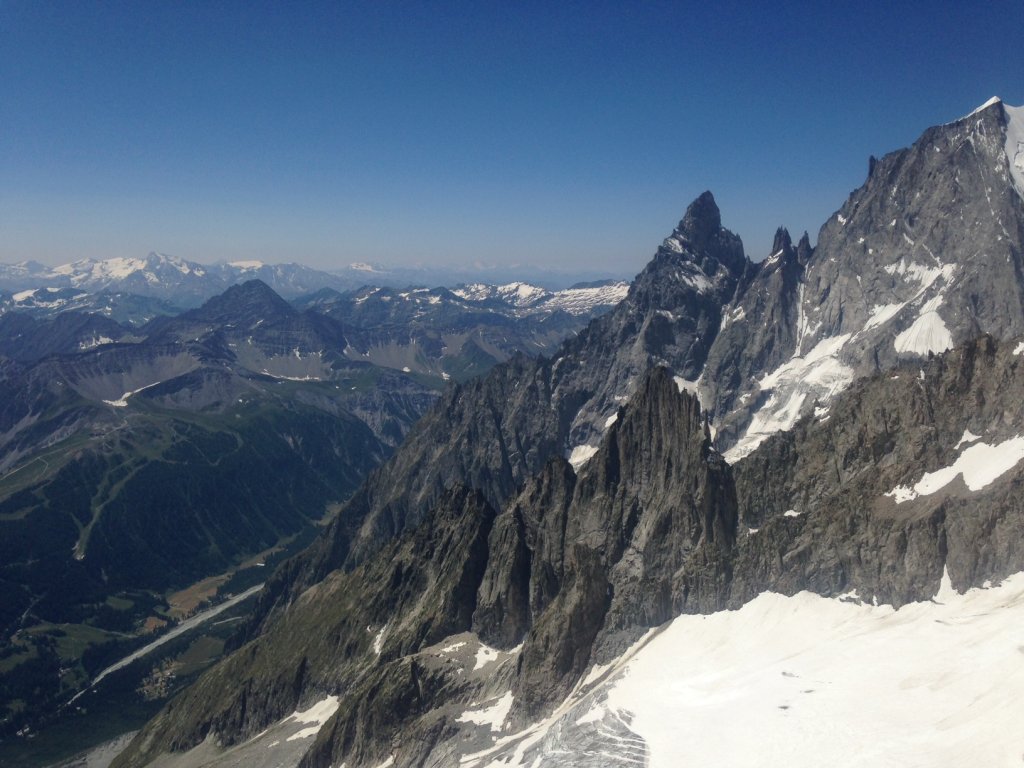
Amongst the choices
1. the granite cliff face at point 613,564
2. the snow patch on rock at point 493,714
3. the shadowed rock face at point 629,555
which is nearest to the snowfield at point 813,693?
the granite cliff face at point 613,564

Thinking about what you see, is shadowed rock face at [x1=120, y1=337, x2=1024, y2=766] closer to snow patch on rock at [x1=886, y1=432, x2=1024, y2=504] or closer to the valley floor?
snow patch on rock at [x1=886, y1=432, x2=1024, y2=504]

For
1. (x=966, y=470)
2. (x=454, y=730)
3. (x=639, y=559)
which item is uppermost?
(x=966, y=470)

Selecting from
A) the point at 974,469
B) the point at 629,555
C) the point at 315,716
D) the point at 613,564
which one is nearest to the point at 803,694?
the point at 974,469

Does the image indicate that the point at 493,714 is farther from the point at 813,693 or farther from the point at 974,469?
the point at 974,469

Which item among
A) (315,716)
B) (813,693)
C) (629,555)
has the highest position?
(629,555)

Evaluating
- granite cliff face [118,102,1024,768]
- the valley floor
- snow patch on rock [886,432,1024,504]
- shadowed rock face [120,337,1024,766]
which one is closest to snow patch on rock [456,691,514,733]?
the valley floor

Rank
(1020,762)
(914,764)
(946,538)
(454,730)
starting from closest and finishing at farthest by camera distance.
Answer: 1. (1020,762)
2. (914,764)
3. (946,538)
4. (454,730)

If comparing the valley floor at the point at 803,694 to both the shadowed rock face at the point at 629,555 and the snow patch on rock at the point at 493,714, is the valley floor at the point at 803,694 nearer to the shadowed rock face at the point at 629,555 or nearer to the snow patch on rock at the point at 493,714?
the snow patch on rock at the point at 493,714

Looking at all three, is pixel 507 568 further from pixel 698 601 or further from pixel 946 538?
pixel 946 538

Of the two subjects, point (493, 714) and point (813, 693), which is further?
point (493, 714)

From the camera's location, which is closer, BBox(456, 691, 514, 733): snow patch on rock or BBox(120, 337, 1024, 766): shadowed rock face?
BBox(120, 337, 1024, 766): shadowed rock face

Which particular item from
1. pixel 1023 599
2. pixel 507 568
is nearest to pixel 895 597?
pixel 1023 599
